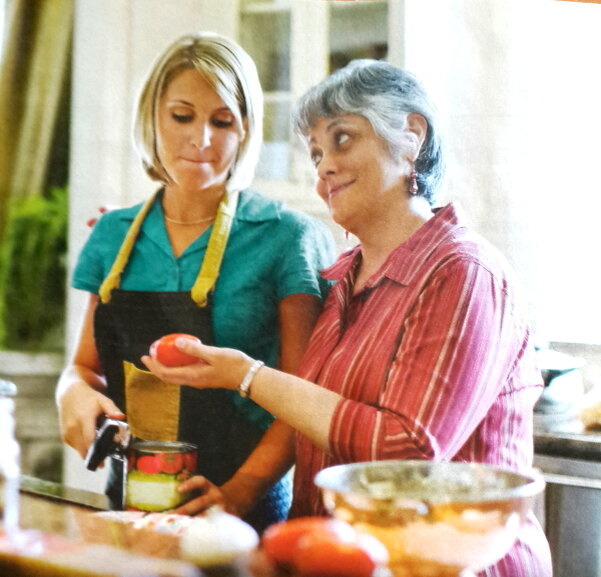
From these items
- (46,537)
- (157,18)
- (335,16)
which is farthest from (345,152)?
(46,537)

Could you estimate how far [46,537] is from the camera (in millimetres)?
831

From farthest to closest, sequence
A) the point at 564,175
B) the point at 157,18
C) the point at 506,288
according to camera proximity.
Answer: the point at 157,18, the point at 564,175, the point at 506,288

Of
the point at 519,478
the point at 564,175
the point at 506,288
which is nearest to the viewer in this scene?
the point at 519,478

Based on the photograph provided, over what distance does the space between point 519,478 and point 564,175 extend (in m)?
0.44

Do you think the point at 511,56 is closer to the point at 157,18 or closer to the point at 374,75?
the point at 374,75

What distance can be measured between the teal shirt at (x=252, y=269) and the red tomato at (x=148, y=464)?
159 mm

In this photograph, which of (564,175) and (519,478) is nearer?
(519,478)

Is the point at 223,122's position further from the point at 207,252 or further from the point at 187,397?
the point at 187,397

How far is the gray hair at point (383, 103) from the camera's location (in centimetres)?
99

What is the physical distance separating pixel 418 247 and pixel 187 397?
368mm

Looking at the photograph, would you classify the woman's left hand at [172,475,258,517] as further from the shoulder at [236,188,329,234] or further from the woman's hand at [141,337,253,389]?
the shoulder at [236,188,329,234]

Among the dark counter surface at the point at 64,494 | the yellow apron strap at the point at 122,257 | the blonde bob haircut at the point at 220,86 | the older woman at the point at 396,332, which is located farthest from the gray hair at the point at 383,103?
the dark counter surface at the point at 64,494

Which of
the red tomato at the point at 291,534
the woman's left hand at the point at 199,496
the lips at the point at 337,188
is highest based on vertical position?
the lips at the point at 337,188

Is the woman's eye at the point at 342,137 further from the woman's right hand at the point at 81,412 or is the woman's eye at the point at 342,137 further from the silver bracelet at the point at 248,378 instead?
the woman's right hand at the point at 81,412
